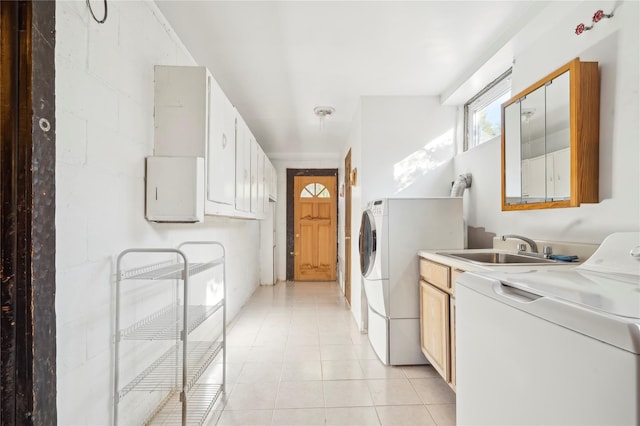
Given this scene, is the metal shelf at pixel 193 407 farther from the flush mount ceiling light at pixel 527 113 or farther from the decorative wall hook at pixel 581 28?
the decorative wall hook at pixel 581 28

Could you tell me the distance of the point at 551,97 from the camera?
67.9 inches

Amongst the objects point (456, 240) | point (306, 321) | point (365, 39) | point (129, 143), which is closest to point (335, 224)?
point (306, 321)

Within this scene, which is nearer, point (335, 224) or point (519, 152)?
point (519, 152)

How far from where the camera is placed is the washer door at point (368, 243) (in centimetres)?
254

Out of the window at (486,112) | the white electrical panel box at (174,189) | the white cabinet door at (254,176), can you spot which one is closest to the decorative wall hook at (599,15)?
the window at (486,112)

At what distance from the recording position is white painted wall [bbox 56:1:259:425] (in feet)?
3.56

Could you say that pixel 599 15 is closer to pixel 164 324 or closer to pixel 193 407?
pixel 164 324

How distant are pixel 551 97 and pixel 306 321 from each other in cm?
289

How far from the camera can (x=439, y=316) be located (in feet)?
6.45

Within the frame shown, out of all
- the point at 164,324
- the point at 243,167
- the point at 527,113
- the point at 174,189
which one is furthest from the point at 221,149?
the point at 527,113

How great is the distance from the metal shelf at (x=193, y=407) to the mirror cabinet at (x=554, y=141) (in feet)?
7.19

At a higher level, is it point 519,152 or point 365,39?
point 365,39

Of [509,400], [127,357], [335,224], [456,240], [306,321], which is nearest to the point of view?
[509,400]

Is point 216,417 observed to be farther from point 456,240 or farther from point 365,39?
point 365,39
